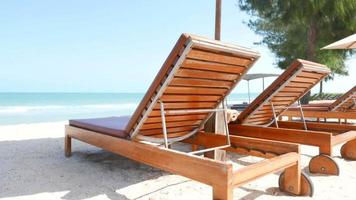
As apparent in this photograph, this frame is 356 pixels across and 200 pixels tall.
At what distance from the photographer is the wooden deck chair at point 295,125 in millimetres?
3369

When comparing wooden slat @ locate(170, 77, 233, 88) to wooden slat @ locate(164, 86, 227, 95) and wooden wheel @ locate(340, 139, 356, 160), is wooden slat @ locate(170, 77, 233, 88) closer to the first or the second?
wooden slat @ locate(164, 86, 227, 95)

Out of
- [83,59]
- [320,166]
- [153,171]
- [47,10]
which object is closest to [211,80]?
[153,171]

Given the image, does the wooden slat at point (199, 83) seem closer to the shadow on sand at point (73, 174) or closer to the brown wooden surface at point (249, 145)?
the brown wooden surface at point (249, 145)

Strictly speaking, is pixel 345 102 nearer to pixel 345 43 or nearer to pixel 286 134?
pixel 345 43

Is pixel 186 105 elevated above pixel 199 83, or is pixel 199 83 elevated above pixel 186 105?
pixel 199 83

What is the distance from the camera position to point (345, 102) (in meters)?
6.42

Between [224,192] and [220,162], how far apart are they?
0.20m

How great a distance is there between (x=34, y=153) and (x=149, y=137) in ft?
8.60

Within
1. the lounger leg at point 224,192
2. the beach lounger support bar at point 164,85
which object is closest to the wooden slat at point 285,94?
the beach lounger support bar at point 164,85

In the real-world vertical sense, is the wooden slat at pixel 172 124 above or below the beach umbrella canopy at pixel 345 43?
below

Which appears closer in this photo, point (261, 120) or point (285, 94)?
point (285, 94)

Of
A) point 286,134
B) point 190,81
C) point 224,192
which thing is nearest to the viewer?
point 224,192

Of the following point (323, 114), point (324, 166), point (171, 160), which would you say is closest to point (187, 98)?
point (171, 160)

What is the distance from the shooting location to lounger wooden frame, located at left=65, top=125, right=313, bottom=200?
2023 millimetres
